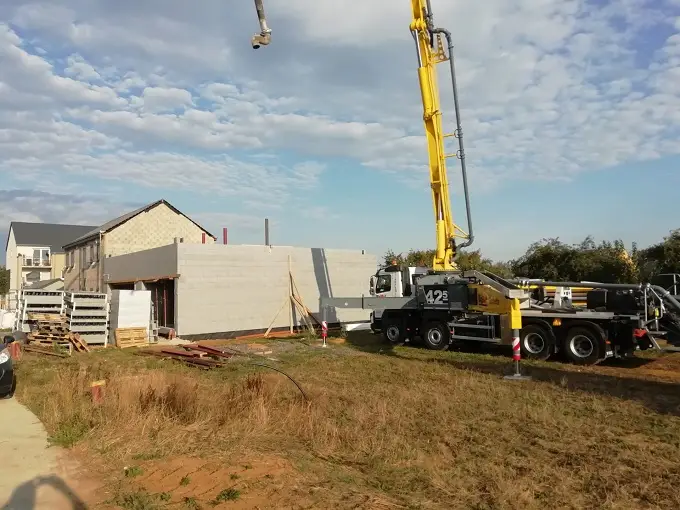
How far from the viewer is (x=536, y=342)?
15.1 m

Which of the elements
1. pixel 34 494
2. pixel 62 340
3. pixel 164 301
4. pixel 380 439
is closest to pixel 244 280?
pixel 164 301

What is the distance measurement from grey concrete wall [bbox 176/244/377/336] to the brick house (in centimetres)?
1211

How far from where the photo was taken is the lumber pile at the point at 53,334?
19.8 m

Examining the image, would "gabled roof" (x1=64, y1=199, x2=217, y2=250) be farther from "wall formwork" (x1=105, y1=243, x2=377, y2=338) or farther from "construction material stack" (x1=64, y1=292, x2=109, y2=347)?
"construction material stack" (x1=64, y1=292, x2=109, y2=347)

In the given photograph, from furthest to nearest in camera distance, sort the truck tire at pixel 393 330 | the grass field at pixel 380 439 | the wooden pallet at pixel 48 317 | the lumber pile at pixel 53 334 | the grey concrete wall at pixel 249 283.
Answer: the grey concrete wall at pixel 249 283, the wooden pallet at pixel 48 317, the lumber pile at pixel 53 334, the truck tire at pixel 393 330, the grass field at pixel 380 439

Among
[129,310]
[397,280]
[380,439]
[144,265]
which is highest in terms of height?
[144,265]

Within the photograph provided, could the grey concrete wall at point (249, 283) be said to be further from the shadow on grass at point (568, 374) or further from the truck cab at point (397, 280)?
the shadow on grass at point (568, 374)

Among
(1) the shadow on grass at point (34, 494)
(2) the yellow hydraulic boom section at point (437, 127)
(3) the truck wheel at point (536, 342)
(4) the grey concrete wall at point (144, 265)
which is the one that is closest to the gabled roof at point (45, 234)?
(4) the grey concrete wall at point (144, 265)

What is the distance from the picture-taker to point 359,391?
10.9 metres

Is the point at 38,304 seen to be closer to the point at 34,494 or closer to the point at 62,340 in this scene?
the point at 62,340

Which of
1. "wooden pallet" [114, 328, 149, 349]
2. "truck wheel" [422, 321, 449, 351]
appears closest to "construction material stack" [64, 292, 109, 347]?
"wooden pallet" [114, 328, 149, 349]

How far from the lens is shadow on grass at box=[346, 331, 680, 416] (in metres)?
10.1

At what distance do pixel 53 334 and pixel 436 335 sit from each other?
1382 cm

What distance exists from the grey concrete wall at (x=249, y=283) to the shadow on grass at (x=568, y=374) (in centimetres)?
664
